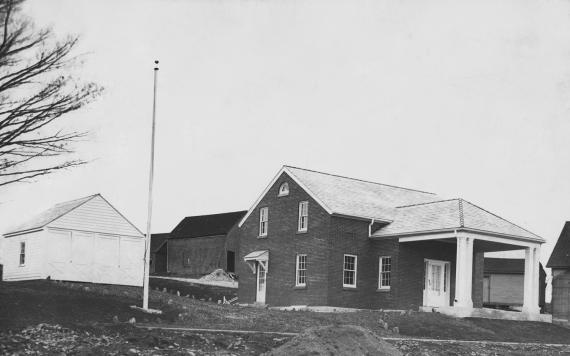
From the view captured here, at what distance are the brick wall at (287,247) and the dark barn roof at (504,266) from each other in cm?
2767

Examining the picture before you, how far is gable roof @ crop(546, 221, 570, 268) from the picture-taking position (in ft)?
171

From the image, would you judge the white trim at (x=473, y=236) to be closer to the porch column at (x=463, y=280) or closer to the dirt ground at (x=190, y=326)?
the porch column at (x=463, y=280)

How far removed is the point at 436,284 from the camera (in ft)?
126

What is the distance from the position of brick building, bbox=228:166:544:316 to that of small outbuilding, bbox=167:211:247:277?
27565 mm

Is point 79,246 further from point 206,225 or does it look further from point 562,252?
point 206,225

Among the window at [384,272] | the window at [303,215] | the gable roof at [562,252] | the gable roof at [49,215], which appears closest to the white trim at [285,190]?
the window at [303,215]

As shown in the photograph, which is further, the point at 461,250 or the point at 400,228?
the point at 400,228

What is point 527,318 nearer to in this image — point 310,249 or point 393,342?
point 310,249

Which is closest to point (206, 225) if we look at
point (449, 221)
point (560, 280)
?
point (560, 280)

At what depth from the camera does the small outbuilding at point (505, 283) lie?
61.8 m

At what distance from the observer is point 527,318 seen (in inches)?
1420

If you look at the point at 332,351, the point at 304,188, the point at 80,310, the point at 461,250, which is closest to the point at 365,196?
the point at 304,188

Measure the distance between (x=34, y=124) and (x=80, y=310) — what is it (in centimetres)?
614

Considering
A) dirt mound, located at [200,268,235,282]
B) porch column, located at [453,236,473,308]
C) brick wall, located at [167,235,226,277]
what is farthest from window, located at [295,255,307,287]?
brick wall, located at [167,235,226,277]
